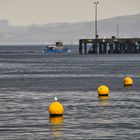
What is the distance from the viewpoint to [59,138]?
4884cm

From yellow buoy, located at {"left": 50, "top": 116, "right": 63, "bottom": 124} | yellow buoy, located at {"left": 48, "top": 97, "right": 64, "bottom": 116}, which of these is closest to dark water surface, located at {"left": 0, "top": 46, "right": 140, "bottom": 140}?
yellow buoy, located at {"left": 50, "top": 116, "right": 63, "bottom": 124}

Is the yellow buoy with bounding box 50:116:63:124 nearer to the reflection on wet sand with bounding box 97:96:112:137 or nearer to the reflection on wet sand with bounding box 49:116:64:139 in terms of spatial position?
the reflection on wet sand with bounding box 49:116:64:139

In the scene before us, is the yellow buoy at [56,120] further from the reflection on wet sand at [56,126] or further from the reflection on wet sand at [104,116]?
the reflection on wet sand at [104,116]

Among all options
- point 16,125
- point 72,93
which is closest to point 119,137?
point 16,125

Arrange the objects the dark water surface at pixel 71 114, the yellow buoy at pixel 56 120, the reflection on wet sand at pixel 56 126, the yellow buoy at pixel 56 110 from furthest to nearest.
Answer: the yellow buoy at pixel 56 110 < the yellow buoy at pixel 56 120 < the dark water surface at pixel 71 114 < the reflection on wet sand at pixel 56 126

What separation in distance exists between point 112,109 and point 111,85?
32.3 m

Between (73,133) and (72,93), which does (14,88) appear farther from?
(73,133)

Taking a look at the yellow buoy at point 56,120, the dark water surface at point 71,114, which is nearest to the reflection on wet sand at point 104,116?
the dark water surface at point 71,114

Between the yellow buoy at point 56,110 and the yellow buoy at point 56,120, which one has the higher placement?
the yellow buoy at point 56,110

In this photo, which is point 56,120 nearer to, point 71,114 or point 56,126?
point 56,126

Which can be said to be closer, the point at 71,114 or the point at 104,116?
the point at 104,116

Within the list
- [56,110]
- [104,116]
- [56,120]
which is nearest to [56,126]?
[56,120]

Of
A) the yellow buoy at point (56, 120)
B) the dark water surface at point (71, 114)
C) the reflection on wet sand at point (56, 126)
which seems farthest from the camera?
the yellow buoy at point (56, 120)

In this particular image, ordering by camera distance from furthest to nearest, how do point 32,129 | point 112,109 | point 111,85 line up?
point 111,85 < point 112,109 < point 32,129
